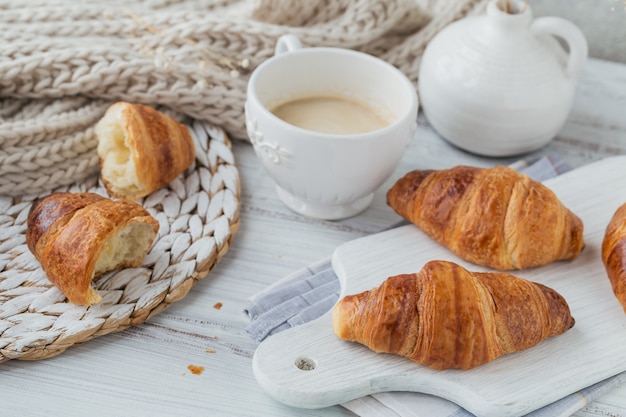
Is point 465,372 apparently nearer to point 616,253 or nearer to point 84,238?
point 616,253

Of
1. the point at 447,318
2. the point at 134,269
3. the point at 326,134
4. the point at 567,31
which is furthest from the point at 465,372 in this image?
the point at 567,31

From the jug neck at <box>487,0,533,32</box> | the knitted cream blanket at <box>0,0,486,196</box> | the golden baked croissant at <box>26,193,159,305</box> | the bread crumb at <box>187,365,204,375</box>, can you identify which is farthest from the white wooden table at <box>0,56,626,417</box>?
the jug neck at <box>487,0,533,32</box>

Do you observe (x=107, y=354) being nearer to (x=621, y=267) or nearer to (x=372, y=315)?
(x=372, y=315)

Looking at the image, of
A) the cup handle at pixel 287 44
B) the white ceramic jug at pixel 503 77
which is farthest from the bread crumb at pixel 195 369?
the white ceramic jug at pixel 503 77

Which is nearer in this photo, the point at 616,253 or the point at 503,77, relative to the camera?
the point at 616,253

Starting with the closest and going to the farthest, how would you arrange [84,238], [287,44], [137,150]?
1. [84,238]
2. [137,150]
3. [287,44]

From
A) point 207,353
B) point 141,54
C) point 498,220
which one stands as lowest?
point 207,353

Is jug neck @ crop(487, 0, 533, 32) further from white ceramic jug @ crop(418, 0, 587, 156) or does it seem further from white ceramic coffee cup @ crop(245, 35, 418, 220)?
white ceramic coffee cup @ crop(245, 35, 418, 220)

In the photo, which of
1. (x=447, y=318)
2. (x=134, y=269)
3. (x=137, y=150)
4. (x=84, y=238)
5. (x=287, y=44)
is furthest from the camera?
(x=287, y=44)
